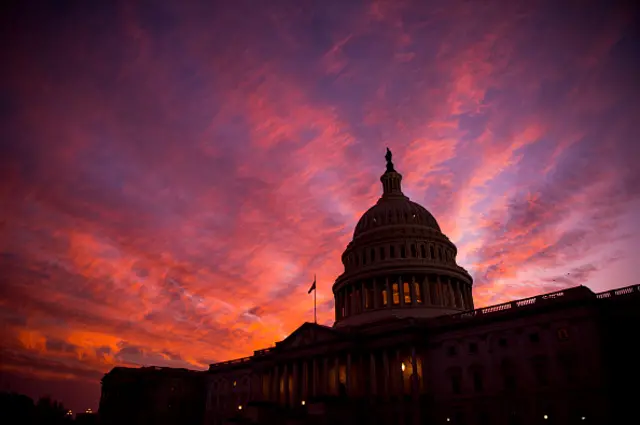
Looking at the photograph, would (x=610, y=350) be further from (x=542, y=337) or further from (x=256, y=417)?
(x=256, y=417)

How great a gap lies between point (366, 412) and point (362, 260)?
33.5 metres

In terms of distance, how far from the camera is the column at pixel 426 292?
7954 centimetres

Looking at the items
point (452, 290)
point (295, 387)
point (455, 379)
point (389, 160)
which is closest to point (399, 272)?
point (452, 290)

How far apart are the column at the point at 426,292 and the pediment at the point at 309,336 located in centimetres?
1997

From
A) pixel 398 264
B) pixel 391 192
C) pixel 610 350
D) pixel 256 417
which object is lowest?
pixel 256 417

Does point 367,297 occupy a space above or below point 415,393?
above

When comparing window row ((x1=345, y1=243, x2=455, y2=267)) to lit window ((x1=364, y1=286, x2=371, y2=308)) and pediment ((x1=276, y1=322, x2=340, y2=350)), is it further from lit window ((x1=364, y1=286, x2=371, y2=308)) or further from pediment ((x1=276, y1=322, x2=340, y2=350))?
pediment ((x1=276, y1=322, x2=340, y2=350))

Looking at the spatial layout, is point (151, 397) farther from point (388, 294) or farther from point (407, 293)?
point (407, 293)

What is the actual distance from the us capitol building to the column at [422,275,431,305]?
20 centimetres

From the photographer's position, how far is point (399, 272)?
81.8 meters

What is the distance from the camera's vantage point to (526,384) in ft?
165

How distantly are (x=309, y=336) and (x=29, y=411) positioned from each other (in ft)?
196

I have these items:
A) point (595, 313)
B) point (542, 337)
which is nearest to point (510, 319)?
point (542, 337)

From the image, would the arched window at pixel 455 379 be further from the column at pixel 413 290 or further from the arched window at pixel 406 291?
the arched window at pixel 406 291
